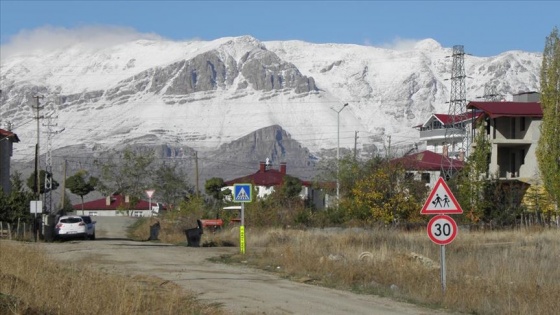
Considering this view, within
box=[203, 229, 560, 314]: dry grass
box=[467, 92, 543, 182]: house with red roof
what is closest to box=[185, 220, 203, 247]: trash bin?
box=[203, 229, 560, 314]: dry grass

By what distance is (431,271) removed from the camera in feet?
82.6

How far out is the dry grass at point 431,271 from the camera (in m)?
19.7

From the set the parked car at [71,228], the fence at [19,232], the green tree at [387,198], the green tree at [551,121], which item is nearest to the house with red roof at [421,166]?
the green tree at [387,198]

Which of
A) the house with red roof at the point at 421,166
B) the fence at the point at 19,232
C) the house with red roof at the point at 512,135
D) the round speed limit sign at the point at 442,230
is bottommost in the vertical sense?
the fence at the point at 19,232

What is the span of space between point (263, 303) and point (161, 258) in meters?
14.4

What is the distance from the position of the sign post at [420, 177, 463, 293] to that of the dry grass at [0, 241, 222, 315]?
552 cm

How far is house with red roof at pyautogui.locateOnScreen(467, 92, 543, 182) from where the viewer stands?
74.5 meters

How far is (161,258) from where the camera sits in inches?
1298

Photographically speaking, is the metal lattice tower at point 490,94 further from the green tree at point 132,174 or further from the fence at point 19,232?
the fence at point 19,232

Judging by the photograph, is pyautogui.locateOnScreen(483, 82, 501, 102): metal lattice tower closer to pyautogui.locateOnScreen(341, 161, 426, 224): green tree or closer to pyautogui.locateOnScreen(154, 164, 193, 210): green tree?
pyautogui.locateOnScreen(154, 164, 193, 210): green tree

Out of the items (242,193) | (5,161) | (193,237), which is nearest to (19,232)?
(193,237)

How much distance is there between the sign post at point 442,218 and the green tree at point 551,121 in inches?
1599

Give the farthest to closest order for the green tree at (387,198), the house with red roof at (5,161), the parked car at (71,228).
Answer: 1. the house with red roof at (5,161)
2. the green tree at (387,198)
3. the parked car at (71,228)

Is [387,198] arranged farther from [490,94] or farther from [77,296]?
[490,94]
